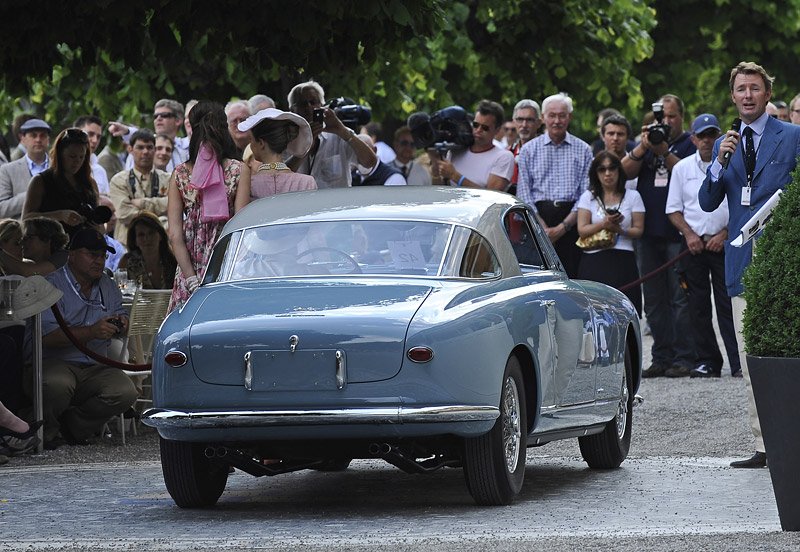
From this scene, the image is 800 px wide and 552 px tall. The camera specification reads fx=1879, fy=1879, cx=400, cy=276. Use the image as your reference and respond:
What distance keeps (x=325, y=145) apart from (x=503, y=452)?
550 cm

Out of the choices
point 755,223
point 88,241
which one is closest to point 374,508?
point 755,223

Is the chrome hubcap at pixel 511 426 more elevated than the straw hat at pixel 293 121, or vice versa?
the straw hat at pixel 293 121

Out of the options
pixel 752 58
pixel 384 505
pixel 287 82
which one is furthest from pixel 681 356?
pixel 752 58

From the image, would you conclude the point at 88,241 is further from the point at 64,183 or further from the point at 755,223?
the point at 755,223

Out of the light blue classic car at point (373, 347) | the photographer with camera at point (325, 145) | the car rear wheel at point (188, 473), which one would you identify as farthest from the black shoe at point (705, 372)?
the car rear wheel at point (188, 473)

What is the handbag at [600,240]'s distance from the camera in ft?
55.4

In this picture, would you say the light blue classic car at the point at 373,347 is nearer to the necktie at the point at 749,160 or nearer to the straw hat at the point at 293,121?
the necktie at the point at 749,160

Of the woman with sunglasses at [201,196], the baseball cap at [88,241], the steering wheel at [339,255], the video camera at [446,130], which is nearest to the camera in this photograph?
the steering wheel at [339,255]

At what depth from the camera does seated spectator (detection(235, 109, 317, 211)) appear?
12078mm

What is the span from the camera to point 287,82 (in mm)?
18562

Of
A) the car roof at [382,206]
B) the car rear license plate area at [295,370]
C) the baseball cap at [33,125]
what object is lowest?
the car rear license plate area at [295,370]

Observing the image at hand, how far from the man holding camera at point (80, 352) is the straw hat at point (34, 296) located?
1.98ft

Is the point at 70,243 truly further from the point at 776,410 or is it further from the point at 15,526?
the point at 776,410

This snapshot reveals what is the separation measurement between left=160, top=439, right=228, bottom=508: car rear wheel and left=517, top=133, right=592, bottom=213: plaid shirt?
7.86m
